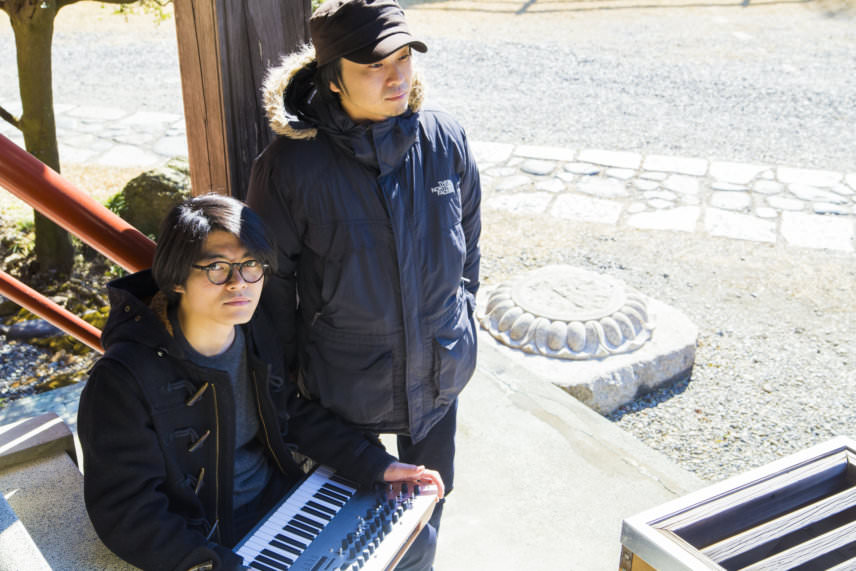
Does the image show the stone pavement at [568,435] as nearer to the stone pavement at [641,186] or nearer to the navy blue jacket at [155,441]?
the stone pavement at [641,186]

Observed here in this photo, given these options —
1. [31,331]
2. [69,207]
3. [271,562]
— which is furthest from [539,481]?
[31,331]

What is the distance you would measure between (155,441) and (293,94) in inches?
37.9

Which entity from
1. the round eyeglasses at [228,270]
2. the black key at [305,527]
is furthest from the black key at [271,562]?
the round eyeglasses at [228,270]

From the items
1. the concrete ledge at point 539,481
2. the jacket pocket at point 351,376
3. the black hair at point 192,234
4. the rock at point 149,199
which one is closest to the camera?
the black hair at point 192,234

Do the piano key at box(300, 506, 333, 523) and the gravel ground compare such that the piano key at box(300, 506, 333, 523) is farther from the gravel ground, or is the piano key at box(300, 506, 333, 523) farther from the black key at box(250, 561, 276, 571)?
the gravel ground

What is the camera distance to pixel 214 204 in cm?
→ 187

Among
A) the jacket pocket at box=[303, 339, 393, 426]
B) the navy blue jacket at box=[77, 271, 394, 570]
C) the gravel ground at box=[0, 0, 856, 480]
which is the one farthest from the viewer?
the gravel ground at box=[0, 0, 856, 480]

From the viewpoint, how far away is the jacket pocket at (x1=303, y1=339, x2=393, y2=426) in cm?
222

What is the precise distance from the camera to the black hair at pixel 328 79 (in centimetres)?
208

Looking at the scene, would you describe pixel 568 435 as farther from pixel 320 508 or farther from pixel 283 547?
pixel 283 547

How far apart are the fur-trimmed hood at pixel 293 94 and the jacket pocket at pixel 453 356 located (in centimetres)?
61

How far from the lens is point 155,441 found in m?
1.76

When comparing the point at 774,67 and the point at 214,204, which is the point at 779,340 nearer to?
the point at 214,204

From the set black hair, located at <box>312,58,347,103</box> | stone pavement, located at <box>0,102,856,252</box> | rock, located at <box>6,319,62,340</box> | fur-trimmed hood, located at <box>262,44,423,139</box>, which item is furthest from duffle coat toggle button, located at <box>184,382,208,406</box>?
stone pavement, located at <box>0,102,856,252</box>
